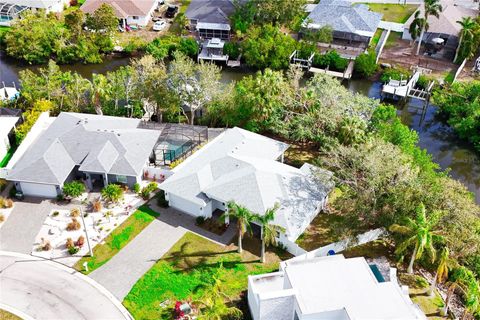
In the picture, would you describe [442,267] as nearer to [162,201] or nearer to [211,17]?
[162,201]

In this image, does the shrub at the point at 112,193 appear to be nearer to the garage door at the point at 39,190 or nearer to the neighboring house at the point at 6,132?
the garage door at the point at 39,190

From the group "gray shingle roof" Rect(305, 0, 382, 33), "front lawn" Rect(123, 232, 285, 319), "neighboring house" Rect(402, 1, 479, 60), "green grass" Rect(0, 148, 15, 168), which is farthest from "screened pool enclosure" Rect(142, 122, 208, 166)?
"neighboring house" Rect(402, 1, 479, 60)

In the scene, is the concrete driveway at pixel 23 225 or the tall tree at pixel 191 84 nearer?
the concrete driveway at pixel 23 225

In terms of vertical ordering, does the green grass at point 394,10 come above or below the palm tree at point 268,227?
above

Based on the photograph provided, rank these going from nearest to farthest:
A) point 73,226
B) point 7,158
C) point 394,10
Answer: point 73,226, point 7,158, point 394,10

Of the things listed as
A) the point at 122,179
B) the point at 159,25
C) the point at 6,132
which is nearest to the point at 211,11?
the point at 159,25

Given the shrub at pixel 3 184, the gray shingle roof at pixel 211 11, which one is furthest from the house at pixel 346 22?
the shrub at pixel 3 184

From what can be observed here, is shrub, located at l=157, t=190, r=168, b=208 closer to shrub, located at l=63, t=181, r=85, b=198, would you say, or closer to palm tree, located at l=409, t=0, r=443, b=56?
shrub, located at l=63, t=181, r=85, b=198
